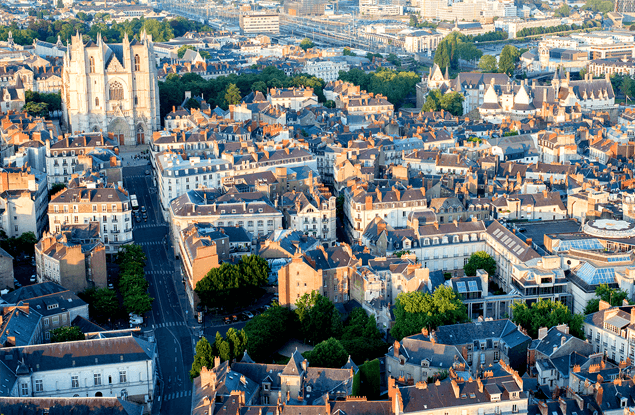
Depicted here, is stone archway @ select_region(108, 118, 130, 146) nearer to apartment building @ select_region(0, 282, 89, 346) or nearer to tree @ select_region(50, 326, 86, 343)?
apartment building @ select_region(0, 282, 89, 346)

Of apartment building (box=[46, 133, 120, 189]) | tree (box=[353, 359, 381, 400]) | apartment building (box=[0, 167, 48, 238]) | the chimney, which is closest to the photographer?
the chimney

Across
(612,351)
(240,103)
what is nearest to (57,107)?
(240,103)

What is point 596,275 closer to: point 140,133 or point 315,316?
point 315,316

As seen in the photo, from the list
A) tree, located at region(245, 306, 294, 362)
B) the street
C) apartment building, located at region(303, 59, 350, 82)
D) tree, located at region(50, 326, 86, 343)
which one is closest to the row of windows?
the street

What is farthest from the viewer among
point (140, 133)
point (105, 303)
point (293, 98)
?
point (293, 98)

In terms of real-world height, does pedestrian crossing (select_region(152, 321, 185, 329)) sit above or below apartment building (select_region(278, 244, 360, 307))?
below

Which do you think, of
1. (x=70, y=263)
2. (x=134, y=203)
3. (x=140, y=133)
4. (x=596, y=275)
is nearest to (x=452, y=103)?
(x=140, y=133)

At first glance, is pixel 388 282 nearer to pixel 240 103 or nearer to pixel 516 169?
pixel 516 169
